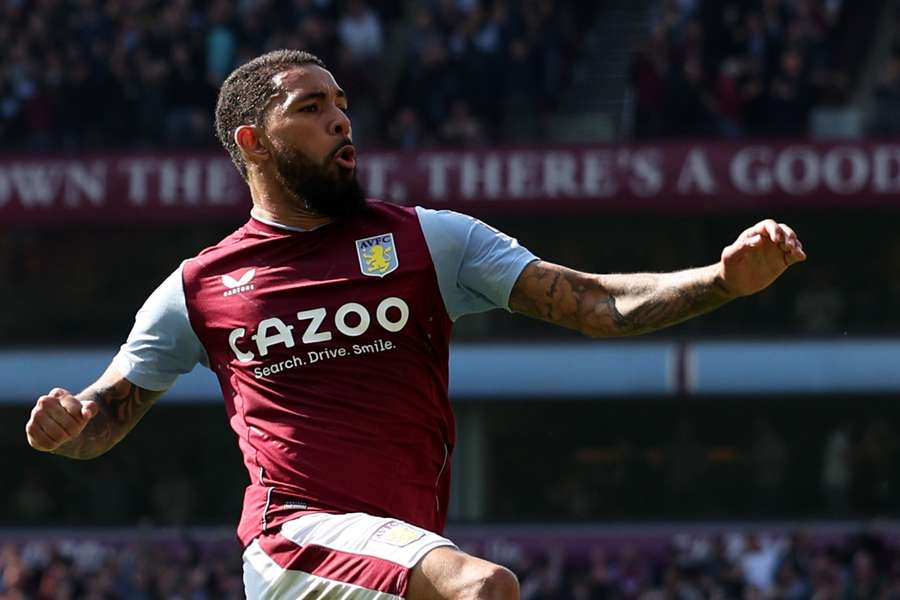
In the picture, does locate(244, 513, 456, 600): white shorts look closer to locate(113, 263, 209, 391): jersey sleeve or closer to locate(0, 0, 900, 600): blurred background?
locate(113, 263, 209, 391): jersey sleeve

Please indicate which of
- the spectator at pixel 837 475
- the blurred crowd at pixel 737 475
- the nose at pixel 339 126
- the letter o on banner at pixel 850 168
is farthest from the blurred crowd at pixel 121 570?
the nose at pixel 339 126

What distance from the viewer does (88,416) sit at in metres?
5.03

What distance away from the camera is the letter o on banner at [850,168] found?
66.6 feet

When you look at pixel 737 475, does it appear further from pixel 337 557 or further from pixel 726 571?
pixel 337 557

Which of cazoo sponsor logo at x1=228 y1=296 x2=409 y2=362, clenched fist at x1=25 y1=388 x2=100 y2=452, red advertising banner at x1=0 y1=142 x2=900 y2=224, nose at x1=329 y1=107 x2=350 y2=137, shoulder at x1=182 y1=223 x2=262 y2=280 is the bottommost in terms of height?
red advertising banner at x1=0 y1=142 x2=900 y2=224

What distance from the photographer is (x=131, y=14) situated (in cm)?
2255

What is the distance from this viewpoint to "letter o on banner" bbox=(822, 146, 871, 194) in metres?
20.3

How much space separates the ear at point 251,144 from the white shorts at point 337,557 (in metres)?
1.13

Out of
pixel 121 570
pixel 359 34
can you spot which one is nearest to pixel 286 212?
pixel 121 570

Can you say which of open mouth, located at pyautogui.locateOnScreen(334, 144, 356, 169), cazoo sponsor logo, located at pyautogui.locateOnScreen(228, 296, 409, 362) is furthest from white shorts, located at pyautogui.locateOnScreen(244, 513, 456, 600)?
open mouth, located at pyautogui.locateOnScreen(334, 144, 356, 169)

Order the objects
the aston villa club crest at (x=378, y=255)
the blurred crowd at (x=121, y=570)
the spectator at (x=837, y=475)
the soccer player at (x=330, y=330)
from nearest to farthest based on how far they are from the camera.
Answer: the soccer player at (x=330, y=330), the aston villa club crest at (x=378, y=255), the blurred crowd at (x=121, y=570), the spectator at (x=837, y=475)

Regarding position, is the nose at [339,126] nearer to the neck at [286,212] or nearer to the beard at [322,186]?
the beard at [322,186]

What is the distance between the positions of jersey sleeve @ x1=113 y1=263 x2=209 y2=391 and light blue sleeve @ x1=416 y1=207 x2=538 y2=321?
2.53 feet

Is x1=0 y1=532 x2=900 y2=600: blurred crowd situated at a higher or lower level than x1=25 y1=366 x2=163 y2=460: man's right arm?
lower
